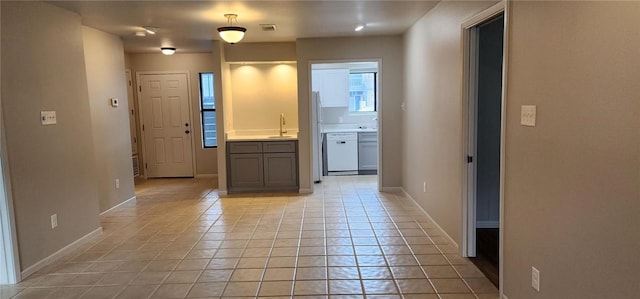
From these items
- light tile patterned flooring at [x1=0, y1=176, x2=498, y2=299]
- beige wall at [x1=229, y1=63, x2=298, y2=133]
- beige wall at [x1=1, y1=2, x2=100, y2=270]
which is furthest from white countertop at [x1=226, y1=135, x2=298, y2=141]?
beige wall at [x1=1, y1=2, x2=100, y2=270]

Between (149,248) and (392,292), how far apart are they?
92.5 inches

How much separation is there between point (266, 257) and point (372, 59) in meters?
3.48

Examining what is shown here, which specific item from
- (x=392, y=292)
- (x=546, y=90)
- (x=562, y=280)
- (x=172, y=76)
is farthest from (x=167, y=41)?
(x=562, y=280)

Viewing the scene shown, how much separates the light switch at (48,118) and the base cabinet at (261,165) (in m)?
2.65

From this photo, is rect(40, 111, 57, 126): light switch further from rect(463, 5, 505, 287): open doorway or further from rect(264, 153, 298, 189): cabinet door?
rect(463, 5, 505, 287): open doorway

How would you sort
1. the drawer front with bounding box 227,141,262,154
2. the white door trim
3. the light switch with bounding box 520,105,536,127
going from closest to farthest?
1. the light switch with bounding box 520,105,536,127
2. the white door trim
3. the drawer front with bounding box 227,141,262,154

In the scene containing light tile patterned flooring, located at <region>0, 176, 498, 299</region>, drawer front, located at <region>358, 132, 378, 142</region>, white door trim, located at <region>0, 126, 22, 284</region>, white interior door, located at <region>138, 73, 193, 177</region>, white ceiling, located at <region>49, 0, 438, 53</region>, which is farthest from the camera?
drawer front, located at <region>358, 132, 378, 142</region>

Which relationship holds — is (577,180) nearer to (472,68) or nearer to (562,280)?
(562,280)

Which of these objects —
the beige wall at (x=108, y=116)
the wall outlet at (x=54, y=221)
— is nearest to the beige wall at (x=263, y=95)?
the beige wall at (x=108, y=116)

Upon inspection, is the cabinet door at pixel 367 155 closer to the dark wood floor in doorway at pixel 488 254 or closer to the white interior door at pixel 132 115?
the dark wood floor in doorway at pixel 488 254

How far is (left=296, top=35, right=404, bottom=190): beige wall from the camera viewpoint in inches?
225

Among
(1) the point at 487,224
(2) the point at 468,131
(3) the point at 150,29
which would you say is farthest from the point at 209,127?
(2) the point at 468,131

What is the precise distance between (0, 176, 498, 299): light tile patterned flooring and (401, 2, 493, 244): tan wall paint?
1.12 feet

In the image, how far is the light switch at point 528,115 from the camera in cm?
212
